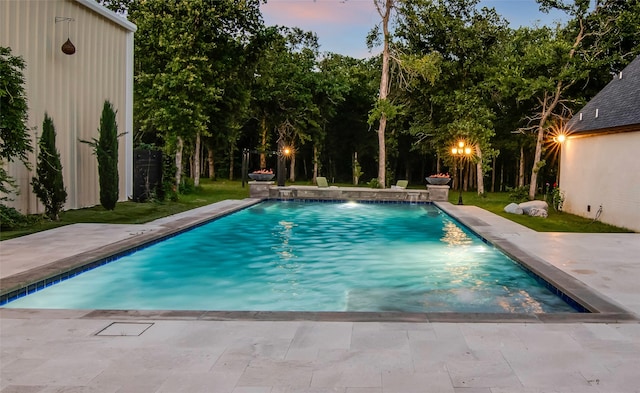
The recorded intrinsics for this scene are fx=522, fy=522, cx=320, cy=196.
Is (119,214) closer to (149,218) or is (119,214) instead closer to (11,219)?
(149,218)

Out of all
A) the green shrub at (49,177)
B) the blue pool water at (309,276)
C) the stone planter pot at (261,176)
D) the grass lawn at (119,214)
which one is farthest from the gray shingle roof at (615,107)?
the green shrub at (49,177)

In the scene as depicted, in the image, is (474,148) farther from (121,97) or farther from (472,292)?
(472,292)

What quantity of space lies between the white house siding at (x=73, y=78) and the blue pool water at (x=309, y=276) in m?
4.71

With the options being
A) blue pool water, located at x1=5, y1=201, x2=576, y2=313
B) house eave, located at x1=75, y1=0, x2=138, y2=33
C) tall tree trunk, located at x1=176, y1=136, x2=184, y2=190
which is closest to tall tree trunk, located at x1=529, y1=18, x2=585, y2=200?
blue pool water, located at x1=5, y1=201, x2=576, y2=313

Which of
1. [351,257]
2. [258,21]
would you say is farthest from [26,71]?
[258,21]

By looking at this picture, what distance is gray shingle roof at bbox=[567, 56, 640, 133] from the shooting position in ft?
45.9

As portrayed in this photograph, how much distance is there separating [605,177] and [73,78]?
1538 cm

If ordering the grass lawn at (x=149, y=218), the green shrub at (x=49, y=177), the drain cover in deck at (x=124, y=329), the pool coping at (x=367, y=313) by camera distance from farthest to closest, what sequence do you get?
1. the green shrub at (x=49, y=177)
2. the grass lawn at (x=149, y=218)
3. the pool coping at (x=367, y=313)
4. the drain cover in deck at (x=124, y=329)

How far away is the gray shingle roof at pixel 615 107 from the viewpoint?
Answer: 14.0 m

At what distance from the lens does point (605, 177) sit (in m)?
14.8

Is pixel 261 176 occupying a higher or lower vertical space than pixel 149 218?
higher

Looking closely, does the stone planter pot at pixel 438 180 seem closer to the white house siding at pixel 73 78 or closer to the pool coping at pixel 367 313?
the white house siding at pixel 73 78

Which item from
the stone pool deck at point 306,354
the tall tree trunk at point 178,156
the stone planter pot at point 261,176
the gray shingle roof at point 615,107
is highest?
the gray shingle roof at point 615,107

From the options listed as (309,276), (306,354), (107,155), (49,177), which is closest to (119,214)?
(107,155)
